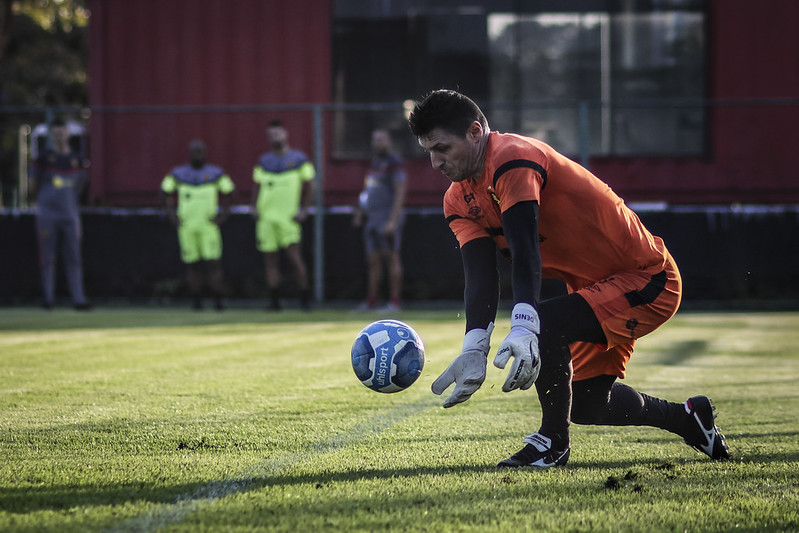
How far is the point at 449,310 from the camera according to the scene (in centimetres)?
1368

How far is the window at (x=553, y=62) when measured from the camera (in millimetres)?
15242

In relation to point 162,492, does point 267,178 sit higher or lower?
higher

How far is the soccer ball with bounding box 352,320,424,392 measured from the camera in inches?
175

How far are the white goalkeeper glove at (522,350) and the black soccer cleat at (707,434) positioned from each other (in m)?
1.08

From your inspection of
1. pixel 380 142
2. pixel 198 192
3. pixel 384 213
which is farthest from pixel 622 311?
pixel 198 192

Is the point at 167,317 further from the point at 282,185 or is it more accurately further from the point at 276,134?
the point at 276,134

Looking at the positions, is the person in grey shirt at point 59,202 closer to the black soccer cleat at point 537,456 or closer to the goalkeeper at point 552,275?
the goalkeeper at point 552,275

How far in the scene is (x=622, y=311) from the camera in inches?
159

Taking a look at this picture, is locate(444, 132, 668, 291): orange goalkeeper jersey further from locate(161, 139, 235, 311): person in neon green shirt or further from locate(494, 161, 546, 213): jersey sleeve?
locate(161, 139, 235, 311): person in neon green shirt

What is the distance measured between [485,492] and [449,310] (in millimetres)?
10087

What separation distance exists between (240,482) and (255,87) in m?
13.0

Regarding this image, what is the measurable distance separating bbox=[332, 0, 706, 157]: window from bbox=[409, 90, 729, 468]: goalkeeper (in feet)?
36.6

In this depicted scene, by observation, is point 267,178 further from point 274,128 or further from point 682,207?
point 682,207

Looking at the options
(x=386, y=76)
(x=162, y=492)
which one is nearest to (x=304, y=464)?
(x=162, y=492)
